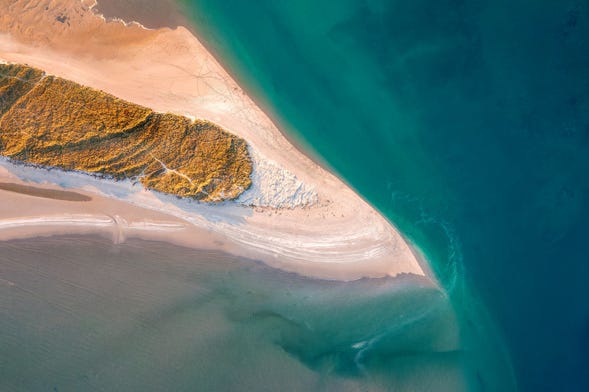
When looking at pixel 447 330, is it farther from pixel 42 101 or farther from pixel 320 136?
pixel 42 101

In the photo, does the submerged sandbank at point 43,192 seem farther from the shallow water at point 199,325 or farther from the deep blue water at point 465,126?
the deep blue water at point 465,126

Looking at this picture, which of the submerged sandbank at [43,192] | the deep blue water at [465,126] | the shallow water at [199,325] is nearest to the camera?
the shallow water at [199,325]

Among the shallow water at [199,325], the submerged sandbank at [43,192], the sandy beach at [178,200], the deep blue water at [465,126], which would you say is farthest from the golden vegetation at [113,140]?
the deep blue water at [465,126]

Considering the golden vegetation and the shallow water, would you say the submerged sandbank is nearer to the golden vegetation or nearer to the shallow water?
the golden vegetation

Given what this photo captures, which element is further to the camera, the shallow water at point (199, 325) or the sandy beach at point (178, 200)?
the sandy beach at point (178, 200)

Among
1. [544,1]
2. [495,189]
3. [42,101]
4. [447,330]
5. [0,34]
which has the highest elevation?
[544,1]

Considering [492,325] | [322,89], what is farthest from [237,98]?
[492,325]

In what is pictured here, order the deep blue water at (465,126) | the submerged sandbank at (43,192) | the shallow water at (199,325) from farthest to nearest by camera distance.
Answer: the deep blue water at (465,126) < the submerged sandbank at (43,192) < the shallow water at (199,325)
